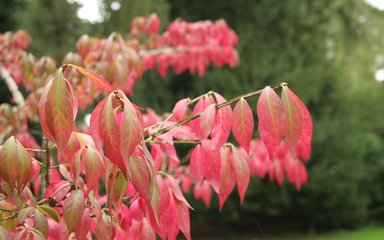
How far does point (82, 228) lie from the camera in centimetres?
117

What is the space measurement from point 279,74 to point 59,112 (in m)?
7.41

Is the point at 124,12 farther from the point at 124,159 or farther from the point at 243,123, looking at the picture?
the point at 124,159

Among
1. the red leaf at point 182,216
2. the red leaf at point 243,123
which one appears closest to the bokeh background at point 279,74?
the red leaf at point 182,216

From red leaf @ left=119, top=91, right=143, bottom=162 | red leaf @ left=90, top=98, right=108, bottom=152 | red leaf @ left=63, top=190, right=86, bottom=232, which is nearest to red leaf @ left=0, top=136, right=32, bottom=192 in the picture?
red leaf @ left=63, top=190, right=86, bottom=232

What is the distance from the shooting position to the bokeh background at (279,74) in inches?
320

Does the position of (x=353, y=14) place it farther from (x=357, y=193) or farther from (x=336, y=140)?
(x=357, y=193)

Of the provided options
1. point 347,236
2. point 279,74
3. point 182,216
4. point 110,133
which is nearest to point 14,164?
point 110,133

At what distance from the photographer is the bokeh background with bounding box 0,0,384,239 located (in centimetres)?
812

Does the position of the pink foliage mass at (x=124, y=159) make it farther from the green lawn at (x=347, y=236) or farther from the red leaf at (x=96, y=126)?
the green lawn at (x=347, y=236)

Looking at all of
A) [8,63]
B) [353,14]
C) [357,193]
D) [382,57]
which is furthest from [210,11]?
[382,57]

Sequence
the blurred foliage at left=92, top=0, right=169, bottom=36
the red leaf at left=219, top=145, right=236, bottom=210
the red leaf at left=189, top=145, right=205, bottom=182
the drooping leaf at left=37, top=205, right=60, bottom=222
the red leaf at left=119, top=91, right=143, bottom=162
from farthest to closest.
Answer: the blurred foliage at left=92, top=0, right=169, bottom=36
the red leaf at left=189, top=145, right=205, bottom=182
the red leaf at left=219, top=145, right=236, bottom=210
the drooping leaf at left=37, top=205, right=60, bottom=222
the red leaf at left=119, top=91, right=143, bottom=162

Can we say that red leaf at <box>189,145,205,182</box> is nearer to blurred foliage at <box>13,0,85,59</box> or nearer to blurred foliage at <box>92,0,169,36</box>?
blurred foliage at <box>92,0,169,36</box>

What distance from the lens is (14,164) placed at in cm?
109

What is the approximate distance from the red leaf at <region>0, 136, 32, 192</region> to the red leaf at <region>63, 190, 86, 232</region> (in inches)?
4.2
